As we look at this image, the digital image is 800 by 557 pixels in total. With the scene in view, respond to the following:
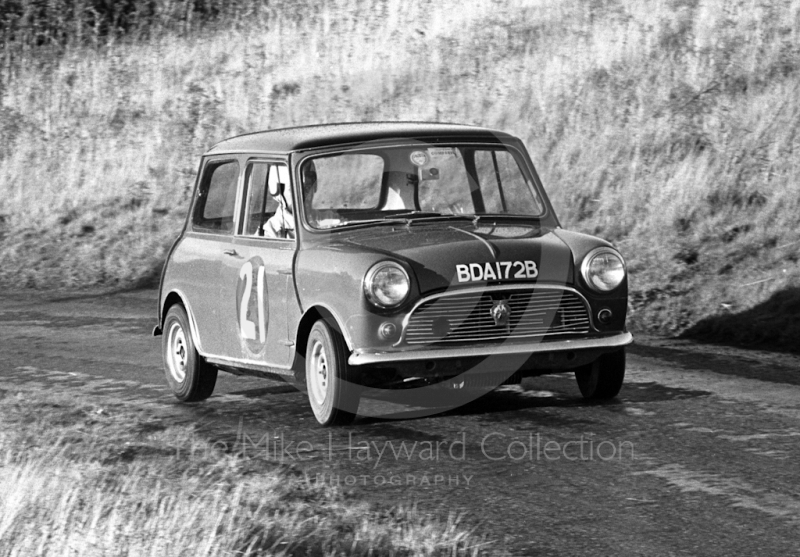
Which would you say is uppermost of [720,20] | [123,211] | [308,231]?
[720,20]

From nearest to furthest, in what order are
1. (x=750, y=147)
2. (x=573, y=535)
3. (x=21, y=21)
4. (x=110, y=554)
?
(x=110, y=554)
(x=573, y=535)
(x=750, y=147)
(x=21, y=21)

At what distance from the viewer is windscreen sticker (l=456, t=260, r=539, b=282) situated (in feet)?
24.0

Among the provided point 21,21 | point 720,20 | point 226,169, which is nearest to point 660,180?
point 720,20

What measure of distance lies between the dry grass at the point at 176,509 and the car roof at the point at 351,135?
1.89 meters

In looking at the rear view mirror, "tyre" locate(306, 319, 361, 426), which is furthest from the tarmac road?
the rear view mirror

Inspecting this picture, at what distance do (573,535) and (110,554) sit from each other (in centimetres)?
175

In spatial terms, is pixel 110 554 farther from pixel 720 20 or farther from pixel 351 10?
pixel 351 10

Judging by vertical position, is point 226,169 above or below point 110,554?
above

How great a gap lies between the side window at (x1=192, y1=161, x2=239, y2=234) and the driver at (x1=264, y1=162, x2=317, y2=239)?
421 millimetres

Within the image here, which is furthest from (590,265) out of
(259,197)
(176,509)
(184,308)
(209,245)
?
(176,509)

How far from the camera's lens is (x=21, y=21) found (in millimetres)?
26469

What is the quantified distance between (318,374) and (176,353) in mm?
1901

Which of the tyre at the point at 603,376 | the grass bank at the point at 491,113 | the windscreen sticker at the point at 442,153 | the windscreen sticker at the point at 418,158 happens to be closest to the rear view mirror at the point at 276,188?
the windscreen sticker at the point at 418,158

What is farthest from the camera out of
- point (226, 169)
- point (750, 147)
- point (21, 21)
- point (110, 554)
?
point (21, 21)
